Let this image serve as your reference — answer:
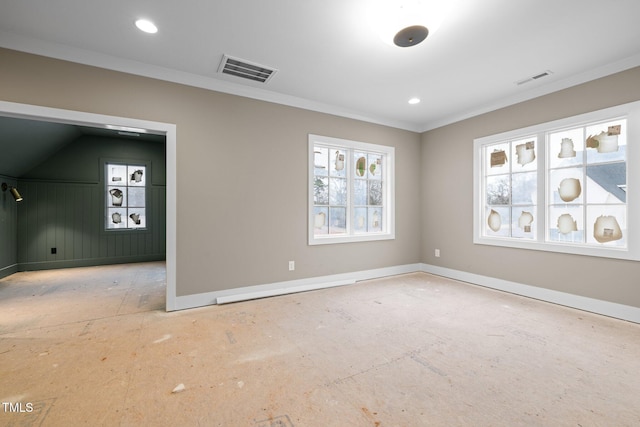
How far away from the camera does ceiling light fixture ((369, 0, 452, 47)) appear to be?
1.92 metres

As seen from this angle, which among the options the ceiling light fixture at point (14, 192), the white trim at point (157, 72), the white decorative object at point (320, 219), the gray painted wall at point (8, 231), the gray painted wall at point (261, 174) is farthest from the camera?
the ceiling light fixture at point (14, 192)

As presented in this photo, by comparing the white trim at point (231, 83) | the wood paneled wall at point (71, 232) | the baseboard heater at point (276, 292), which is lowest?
the baseboard heater at point (276, 292)

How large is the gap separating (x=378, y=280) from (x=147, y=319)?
3.25m

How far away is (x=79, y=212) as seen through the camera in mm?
5754

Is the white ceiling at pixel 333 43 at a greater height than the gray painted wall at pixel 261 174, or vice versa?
the white ceiling at pixel 333 43

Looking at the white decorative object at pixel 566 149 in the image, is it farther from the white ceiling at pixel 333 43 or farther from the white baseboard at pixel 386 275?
the white baseboard at pixel 386 275

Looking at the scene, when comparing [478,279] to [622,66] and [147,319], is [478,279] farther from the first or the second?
[147,319]

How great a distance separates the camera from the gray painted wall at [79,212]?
527 cm

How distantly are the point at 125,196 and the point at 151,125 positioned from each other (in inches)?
167

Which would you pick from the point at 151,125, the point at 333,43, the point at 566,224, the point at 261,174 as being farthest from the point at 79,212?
the point at 566,224

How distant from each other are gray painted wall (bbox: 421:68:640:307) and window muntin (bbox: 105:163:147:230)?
636cm

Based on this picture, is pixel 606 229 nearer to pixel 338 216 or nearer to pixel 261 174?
pixel 338 216

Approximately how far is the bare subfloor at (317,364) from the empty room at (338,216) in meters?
0.02

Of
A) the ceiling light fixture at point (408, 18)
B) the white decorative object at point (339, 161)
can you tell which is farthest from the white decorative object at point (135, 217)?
the ceiling light fixture at point (408, 18)
